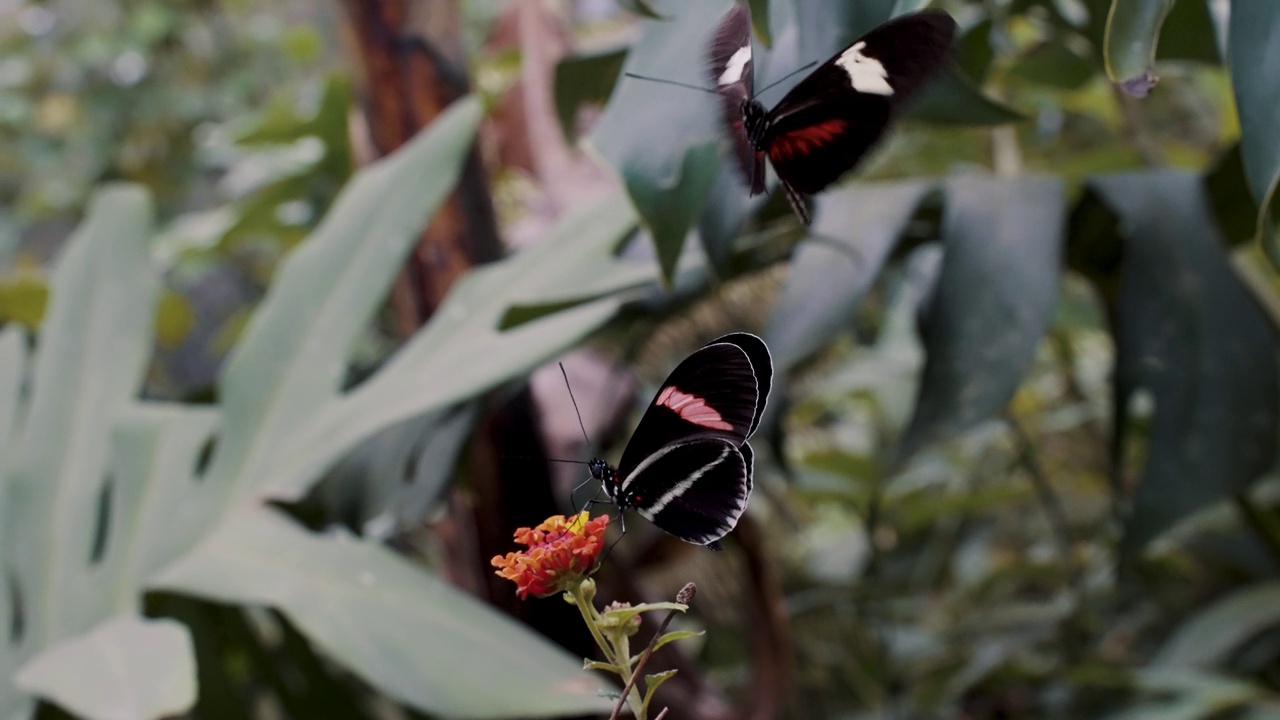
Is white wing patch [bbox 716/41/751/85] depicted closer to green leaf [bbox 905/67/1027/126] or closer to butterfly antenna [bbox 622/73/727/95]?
butterfly antenna [bbox 622/73/727/95]

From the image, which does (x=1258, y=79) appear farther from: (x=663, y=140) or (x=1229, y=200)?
(x=1229, y=200)

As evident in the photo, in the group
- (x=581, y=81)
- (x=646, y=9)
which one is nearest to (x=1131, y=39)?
(x=646, y=9)

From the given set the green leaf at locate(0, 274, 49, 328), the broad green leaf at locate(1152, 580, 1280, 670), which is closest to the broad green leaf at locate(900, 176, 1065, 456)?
the broad green leaf at locate(1152, 580, 1280, 670)

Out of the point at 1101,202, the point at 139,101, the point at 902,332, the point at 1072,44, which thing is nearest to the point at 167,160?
the point at 139,101

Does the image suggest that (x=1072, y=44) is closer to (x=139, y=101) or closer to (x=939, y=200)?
(x=939, y=200)

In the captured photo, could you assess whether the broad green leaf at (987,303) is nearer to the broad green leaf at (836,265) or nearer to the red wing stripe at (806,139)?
the broad green leaf at (836,265)
